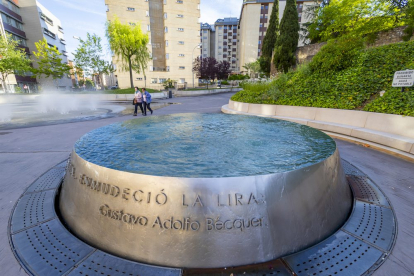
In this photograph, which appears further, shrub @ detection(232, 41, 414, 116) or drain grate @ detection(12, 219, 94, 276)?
shrub @ detection(232, 41, 414, 116)

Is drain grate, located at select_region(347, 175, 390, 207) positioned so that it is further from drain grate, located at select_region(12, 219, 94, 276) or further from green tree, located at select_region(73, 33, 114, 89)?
green tree, located at select_region(73, 33, 114, 89)

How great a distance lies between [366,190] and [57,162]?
702 cm

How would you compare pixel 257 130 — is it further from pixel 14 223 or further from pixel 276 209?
pixel 14 223

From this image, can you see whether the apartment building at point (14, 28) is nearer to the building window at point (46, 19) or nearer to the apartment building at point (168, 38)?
the building window at point (46, 19)

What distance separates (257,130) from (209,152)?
2.04 meters

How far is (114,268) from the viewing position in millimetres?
2055

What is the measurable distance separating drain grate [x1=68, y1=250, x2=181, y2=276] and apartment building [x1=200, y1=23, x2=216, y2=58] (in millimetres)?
109905

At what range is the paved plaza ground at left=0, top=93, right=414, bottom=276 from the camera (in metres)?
2.21

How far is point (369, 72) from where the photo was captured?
834 cm

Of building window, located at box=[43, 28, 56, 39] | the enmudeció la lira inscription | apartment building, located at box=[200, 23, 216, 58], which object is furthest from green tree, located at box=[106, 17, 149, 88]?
apartment building, located at box=[200, 23, 216, 58]

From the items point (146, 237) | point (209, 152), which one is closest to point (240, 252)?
point (146, 237)

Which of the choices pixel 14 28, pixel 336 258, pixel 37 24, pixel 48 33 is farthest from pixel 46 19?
pixel 336 258

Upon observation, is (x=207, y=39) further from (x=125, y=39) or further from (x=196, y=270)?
(x=196, y=270)

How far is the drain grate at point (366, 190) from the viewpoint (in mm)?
3295
